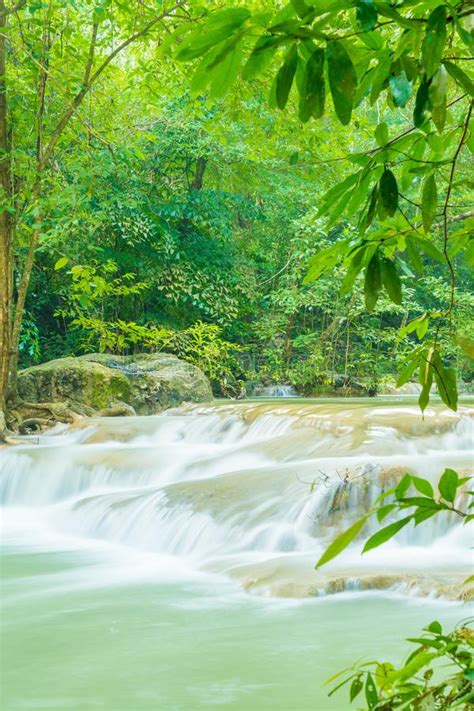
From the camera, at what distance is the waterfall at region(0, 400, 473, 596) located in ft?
19.0

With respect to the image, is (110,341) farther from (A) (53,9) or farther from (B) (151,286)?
(A) (53,9)

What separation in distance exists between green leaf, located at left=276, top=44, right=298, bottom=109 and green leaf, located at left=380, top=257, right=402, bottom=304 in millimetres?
345

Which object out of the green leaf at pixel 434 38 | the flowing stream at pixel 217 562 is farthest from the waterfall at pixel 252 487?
the green leaf at pixel 434 38

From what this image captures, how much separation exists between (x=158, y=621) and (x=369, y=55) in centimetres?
416

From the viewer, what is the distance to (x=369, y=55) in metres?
1.02

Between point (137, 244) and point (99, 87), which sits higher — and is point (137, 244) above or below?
below

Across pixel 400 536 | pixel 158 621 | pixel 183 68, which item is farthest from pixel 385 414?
pixel 158 621

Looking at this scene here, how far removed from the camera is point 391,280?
47.8 inches

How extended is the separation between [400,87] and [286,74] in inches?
6.2

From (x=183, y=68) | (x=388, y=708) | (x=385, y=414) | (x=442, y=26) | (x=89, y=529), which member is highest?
(x=183, y=68)

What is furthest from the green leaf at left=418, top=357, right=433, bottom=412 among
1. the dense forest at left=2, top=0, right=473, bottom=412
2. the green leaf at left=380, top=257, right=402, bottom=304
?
the dense forest at left=2, top=0, right=473, bottom=412

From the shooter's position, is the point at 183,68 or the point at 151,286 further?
the point at 151,286

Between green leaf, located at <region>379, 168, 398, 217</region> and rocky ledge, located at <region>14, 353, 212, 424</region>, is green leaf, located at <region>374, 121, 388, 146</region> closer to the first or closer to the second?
green leaf, located at <region>379, 168, 398, 217</region>

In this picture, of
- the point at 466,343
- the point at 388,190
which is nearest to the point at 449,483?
the point at 466,343
